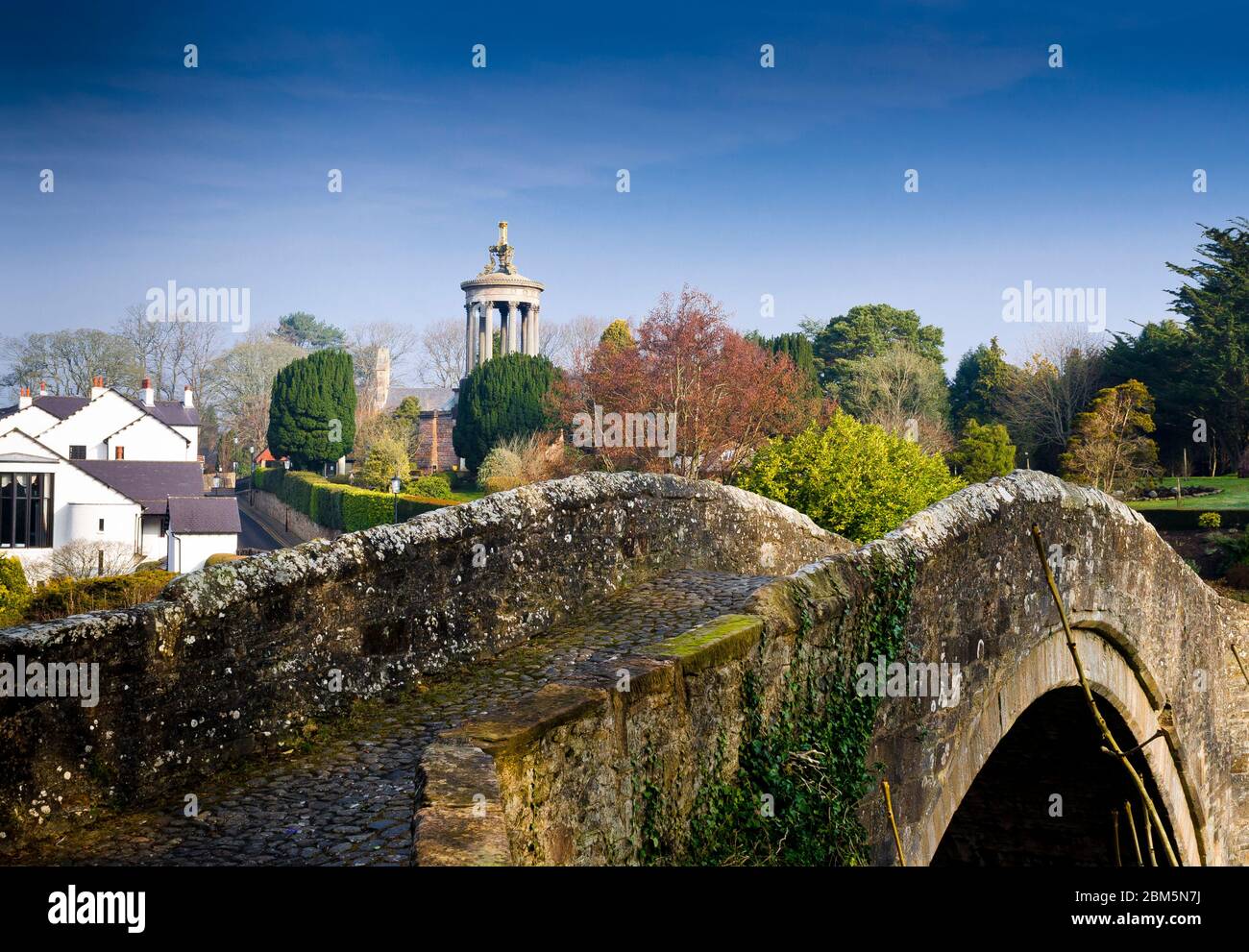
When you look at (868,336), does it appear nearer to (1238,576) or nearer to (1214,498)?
(1214,498)

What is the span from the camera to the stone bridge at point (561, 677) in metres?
4.88

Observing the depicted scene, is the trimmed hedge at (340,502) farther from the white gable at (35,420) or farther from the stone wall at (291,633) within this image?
the stone wall at (291,633)

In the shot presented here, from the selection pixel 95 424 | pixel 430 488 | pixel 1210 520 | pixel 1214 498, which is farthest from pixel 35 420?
pixel 1214 498

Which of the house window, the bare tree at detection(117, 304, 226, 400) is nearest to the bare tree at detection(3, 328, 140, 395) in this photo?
the bare tree at detection(117, 304, 226, 400)

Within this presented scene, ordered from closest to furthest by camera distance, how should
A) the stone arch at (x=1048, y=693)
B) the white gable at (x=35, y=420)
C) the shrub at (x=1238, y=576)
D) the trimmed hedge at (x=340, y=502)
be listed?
the stone arch at (x=1048, y=693) → the shrub at (x=1238, y=576) → the trimmed hedge at (x=340, y=502) → the white gable at (x=35, y=420)

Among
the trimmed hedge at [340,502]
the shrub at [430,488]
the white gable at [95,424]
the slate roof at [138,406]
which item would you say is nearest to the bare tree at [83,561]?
the trimmed hedge at [340,502]

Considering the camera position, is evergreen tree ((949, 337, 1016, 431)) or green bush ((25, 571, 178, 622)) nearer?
green bush ((25, 571, 178, 622))

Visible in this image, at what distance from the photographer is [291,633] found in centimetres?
618

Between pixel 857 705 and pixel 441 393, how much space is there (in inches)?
2809

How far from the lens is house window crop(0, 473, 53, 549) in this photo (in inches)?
1180

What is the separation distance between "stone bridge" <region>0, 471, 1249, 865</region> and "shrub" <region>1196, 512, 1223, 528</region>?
1816cm

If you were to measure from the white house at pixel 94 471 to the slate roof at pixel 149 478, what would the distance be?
4 cm

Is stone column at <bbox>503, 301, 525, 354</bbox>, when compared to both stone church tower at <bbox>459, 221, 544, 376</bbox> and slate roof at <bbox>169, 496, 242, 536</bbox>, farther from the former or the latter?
slate roof at <bbox>169, 496, 242, 536</bbox>

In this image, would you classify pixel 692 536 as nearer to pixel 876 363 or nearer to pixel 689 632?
pixel 689 632
